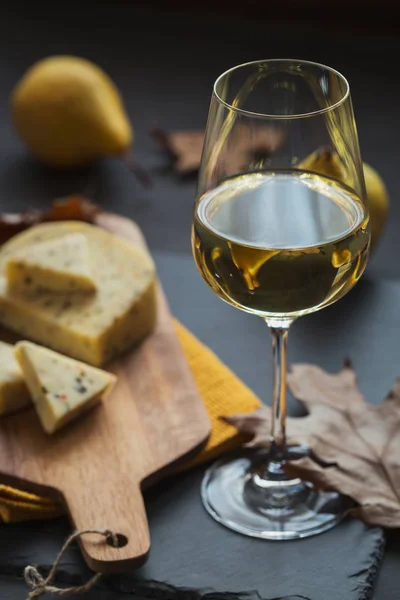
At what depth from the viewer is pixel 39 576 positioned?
59.4 inches

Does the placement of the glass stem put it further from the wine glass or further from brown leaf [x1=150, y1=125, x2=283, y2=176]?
brown leaf [x1=150, y1=125, x2=283, y2=176]

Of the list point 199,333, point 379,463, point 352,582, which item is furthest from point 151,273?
point 352,582

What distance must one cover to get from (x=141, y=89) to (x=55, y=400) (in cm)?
181

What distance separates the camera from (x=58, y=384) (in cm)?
178

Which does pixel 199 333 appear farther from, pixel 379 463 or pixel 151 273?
pixel 379 463

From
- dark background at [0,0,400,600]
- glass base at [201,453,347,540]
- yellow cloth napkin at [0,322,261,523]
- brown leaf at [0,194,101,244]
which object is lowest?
dark background at [0,0,400,600]

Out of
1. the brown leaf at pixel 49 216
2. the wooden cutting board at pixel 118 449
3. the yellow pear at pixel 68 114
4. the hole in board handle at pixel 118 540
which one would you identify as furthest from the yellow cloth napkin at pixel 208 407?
the yellow pear at pixel 68 114

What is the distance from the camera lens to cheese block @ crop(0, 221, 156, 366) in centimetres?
196

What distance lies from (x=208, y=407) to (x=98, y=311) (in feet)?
0.94

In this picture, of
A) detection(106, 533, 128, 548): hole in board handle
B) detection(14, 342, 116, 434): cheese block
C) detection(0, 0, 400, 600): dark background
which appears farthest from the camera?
detection(0, 0, 400, 600): dark background

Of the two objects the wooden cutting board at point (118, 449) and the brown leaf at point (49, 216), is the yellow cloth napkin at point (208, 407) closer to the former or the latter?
the wooden cutting board at point (118, 449)

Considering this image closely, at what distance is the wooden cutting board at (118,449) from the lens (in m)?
1.57

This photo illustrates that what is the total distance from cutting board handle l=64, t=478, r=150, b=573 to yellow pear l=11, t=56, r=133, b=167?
140cm

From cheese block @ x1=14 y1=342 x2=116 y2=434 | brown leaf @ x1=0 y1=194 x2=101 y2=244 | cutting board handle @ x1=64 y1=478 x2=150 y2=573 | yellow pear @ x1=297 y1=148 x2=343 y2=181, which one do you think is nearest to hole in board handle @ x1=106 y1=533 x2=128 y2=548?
cutting board handle @ x1=64 y1=478 x2=150 y2=573
